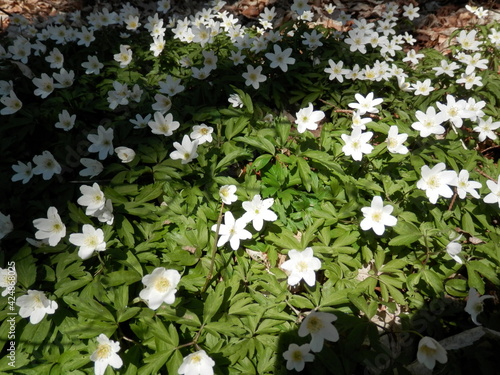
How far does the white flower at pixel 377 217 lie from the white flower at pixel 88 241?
5.36ft

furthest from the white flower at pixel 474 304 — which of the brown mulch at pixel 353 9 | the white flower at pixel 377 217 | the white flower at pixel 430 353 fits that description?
the brown mulch at pixel 353 9

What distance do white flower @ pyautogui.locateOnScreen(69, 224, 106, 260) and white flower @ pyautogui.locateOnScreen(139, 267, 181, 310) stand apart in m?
0.41

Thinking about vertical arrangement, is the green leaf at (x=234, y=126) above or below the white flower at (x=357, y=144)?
below

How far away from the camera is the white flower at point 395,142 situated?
2489mm

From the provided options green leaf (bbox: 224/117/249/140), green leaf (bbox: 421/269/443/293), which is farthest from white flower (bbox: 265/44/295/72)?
green leaf (bbox: 421/269/443/293)

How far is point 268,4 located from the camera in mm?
5953

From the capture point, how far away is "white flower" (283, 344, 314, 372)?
5.88 ft

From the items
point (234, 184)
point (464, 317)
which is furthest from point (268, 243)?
point (464, 317)

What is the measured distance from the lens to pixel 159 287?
1780mm

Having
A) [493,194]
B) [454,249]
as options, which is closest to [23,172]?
[454,249]

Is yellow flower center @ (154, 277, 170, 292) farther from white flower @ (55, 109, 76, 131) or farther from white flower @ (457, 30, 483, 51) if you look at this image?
white flower @ (457, 30, 483, 51)

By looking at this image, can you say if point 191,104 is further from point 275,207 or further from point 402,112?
point 402,112

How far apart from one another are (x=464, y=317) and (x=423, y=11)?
535 cm

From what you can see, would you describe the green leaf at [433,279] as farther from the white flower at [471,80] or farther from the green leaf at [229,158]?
the white flower at [471,80]
